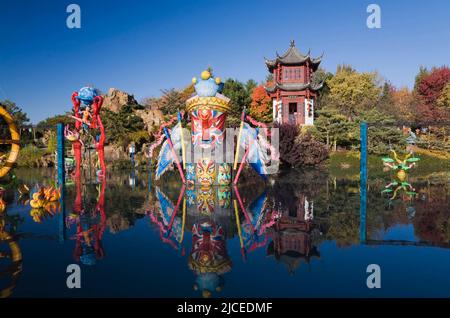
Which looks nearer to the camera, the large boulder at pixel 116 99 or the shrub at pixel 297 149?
the shrub at pixel 297 149

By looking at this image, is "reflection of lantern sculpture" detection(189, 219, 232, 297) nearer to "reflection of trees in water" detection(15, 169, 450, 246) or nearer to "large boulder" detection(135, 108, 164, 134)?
"reflection of trees in water" detection(15, 169, 450, 246)

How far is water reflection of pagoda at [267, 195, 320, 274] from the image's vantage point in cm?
476

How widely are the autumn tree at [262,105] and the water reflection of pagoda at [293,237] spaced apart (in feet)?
71.3

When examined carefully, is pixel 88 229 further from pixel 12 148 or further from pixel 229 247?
pixel 12 148

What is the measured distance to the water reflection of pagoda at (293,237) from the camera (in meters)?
4.76

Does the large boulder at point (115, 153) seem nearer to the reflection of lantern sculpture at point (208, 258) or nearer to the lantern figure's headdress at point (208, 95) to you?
the lantern figure's headdress at point (208, 95)

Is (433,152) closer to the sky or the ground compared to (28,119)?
closer to the ground

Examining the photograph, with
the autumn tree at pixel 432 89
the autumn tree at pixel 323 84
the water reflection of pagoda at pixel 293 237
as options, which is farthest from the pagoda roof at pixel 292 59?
the water reflection of pagoda at pixel 293 237

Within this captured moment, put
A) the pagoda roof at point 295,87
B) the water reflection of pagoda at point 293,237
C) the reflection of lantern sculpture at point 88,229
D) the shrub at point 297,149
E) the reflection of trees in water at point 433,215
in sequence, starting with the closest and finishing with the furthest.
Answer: the water reflection of pagoda at point 293,237
the reflection of lantern sculpture at point 88,229
the reflection of trees in water at point 433,215
the shrub at point 297,149
the pagoda roof at point 295,87
